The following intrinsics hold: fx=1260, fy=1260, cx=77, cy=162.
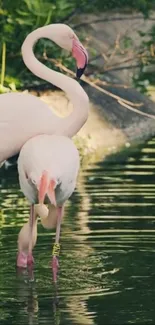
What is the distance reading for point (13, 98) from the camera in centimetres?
741

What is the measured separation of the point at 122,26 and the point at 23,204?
748 centimetres

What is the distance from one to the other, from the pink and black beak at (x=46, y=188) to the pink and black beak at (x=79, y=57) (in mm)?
1082

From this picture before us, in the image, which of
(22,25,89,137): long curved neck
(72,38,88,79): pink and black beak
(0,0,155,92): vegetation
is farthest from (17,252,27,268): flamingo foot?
(0,0,155,92): vegetation

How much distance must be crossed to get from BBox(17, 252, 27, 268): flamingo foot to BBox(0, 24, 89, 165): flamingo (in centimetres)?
58

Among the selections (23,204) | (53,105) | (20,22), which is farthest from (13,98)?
(53,105)

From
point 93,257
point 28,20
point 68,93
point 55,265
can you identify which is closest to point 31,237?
point 55,265

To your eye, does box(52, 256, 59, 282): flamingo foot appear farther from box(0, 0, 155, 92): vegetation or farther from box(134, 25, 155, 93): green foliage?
box(134, 25, 155, 93): green foliage

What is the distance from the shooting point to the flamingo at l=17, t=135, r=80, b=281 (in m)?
6.68

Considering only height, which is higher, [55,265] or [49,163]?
[49,163]

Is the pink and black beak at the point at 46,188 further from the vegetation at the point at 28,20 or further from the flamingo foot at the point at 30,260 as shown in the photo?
the vegetation at the point at 28,20

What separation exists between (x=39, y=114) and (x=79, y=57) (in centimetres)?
47

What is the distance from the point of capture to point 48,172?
667 cm

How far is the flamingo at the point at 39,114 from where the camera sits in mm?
7312

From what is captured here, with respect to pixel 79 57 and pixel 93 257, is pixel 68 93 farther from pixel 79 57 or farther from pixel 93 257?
pixel 93 257
